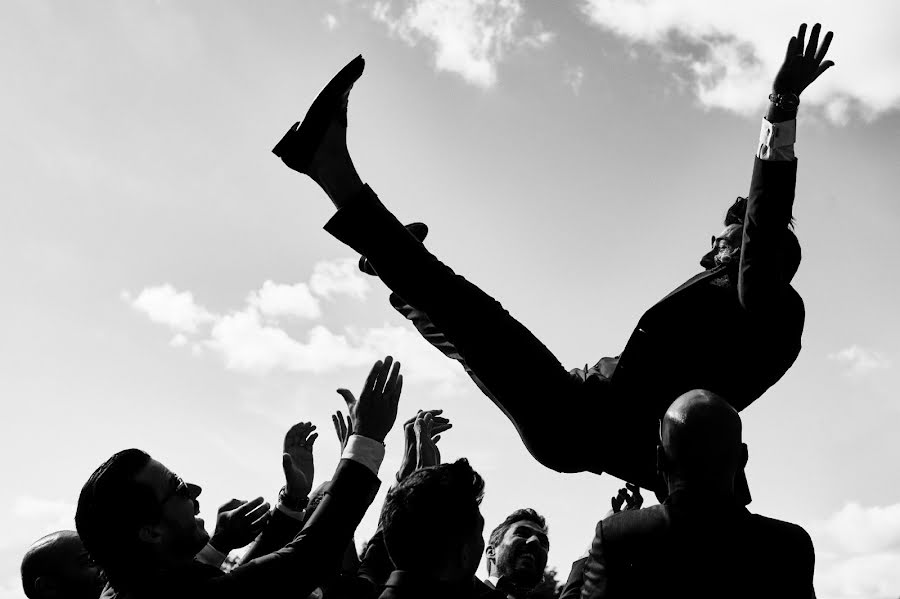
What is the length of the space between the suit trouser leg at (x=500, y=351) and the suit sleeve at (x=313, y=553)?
3.56ft

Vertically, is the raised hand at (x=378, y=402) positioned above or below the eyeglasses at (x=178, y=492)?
above

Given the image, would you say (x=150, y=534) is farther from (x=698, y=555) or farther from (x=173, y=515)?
(x=698, y=555)

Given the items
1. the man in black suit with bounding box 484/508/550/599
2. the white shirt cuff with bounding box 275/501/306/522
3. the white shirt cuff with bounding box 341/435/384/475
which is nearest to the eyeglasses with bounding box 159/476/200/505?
the white shirt cuff with bounding box 341/435/384/475

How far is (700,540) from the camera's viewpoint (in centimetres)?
264

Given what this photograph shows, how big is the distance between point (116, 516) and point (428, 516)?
3.35 ft

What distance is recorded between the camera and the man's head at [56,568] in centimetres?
386

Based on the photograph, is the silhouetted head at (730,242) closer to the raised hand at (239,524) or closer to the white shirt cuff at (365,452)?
the white shirt cuff at (365,452)

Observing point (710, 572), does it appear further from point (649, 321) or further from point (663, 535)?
point (649, 321)

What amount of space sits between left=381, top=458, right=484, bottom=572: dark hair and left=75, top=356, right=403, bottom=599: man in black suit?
0.52 ft

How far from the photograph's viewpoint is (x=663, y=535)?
2.66m

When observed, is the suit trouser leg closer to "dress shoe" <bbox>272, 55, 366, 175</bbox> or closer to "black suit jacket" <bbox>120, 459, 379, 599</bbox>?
"dress shoe" <bbox>272, 55, 366, 175</bbox>

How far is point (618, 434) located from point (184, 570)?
79.6 inches

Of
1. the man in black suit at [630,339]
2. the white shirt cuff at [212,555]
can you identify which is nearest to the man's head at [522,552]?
the man in black suit at [630,339]

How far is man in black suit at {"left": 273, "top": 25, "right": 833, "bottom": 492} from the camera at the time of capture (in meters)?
3.86
